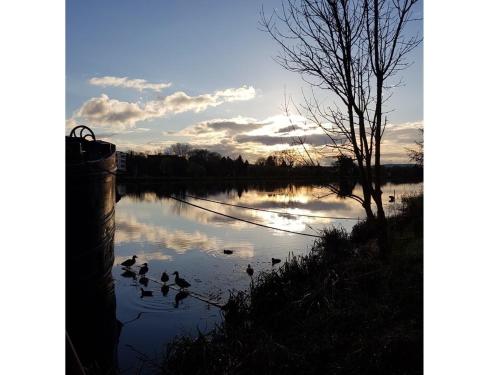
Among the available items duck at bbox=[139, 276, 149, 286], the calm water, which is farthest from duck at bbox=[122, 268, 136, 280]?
duck at bbox=[139, 276, 149, 286]

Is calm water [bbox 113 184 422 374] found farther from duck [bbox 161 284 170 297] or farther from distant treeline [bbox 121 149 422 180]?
distant treeline [bbox 121 149 422 180]

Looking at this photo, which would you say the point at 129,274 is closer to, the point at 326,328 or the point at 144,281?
the point at 144,281

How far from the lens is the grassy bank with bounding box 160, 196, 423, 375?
11.1 feet

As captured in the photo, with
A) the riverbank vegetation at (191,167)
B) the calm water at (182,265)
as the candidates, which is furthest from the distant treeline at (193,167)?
the calm water at (182,265)

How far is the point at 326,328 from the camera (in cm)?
414

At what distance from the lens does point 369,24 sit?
5.96 m

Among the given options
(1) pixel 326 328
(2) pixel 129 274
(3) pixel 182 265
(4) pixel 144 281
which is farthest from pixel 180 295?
(1) pixel 326 328

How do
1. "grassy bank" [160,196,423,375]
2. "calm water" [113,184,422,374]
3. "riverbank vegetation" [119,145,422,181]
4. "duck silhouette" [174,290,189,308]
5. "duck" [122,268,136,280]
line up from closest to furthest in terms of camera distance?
"grassy bank" [160,196,423,375], "calm water" [113,184,422,374], "duck silhouette" [174,290,189,308], "duck" [122,268,136,280], "riverbank vegetation" [119,145,422,181]

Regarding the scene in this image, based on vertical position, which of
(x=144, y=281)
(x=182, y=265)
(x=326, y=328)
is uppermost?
(x=326, y=328)

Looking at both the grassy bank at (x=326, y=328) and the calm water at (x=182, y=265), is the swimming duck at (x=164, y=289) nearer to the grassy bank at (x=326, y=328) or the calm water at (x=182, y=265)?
the calm water at (x=182, y=265)

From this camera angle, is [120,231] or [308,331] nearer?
[308,331]
